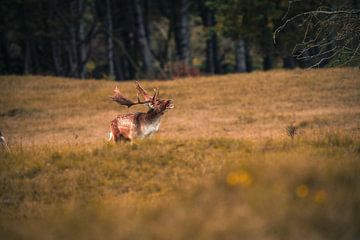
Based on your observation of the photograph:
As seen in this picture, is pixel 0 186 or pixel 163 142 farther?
pixel 163 142

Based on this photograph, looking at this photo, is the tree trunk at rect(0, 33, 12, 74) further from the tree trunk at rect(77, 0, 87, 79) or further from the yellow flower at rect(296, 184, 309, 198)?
the yellow flower at rect(296, 184, 309, 198)

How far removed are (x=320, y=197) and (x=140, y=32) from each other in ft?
91.5

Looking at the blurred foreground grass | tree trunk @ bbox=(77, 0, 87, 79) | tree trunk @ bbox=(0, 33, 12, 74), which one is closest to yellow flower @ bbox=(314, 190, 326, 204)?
the blurred foreground grass

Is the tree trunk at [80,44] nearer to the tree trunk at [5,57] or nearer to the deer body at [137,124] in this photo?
the tree trunk at [5,57]

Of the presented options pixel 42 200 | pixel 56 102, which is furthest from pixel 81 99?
pixel 42 200

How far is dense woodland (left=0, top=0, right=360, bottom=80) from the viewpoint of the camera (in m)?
31.0

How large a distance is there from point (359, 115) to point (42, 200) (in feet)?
42.2

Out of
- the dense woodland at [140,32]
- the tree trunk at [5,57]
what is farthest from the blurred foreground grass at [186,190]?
the tree trunk at [5,57]

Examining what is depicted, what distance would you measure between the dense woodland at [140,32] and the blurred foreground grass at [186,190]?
9104 mm

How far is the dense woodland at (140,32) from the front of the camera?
3098 cm

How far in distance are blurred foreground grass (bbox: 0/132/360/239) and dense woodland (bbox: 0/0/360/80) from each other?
9.10 m

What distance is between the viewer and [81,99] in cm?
2523

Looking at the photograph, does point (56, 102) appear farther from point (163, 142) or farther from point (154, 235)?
point (154, 235)

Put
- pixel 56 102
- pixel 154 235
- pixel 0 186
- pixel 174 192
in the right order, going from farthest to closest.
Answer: pixel 56 102 < pixel 0 186 < pixel 174 192 < pixel 154 235
